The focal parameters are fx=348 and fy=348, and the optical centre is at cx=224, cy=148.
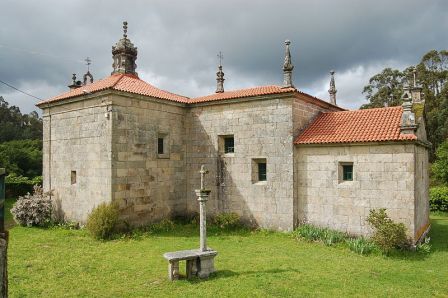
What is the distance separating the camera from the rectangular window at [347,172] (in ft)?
38.8

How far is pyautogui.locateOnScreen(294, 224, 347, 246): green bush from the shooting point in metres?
11.2

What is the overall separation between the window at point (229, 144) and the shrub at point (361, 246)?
225 inches

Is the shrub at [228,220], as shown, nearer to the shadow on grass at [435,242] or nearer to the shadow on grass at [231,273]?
the shadow on grass at [231,273]

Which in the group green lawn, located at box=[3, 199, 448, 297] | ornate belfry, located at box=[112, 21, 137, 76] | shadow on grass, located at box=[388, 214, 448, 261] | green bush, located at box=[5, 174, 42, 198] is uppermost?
ornate belfry, located at box=[112, 21, 137, 76]

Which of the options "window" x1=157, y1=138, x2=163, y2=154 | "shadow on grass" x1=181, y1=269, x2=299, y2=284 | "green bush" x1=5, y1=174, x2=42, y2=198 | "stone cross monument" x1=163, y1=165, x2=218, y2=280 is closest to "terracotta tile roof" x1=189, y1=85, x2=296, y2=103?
"window" x1=157, y1=138, x2=163, y2=154

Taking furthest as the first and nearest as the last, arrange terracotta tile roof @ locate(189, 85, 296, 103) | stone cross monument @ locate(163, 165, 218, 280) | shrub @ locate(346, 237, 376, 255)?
terracotta tile roof @ locate(189, 85, 296, 103)
shrub @ locate(346, 237, 376, 255)
stone cross monument @ locate(163, 165, 218, 280)

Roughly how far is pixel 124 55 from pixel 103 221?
8.36m

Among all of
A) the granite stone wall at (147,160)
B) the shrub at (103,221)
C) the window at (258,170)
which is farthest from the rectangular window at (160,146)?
the window at (258,170)

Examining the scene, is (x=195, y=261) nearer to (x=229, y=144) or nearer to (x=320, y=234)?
(x=320, y=234)

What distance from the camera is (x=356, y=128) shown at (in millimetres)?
12195

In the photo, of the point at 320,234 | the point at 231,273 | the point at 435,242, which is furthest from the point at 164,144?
the point at 435,242

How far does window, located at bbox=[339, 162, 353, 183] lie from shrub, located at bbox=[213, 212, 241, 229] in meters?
4.14

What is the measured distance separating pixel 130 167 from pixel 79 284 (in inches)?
220

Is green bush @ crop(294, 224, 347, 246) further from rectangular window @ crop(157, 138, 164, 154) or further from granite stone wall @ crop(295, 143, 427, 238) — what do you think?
rectangular window @ crop(157, 138, 164, 154)
